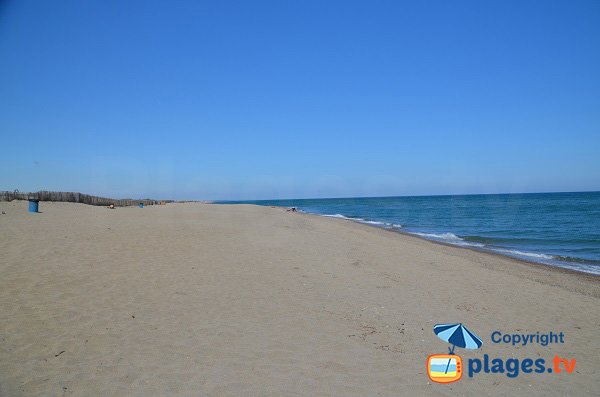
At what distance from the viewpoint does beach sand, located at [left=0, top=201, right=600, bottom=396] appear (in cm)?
414

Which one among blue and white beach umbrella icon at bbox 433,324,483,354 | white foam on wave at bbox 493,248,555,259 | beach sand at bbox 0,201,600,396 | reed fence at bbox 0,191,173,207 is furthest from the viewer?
reed fence at bbox 0,191,173,207

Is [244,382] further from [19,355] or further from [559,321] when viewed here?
[559,321]

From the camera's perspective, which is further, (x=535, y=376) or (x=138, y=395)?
(x=535, y=376)

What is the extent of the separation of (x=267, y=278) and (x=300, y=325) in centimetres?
282

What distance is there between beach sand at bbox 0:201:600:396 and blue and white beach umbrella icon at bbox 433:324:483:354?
159 millimetres

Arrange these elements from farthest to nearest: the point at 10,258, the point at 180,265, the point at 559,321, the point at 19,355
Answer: the point at 180,265 < the point at 10,258 < the point at 559,321 < the point at 19,355

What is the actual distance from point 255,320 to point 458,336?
10.6 ft

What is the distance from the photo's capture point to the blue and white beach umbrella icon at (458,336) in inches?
218

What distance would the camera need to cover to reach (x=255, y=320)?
5918mm

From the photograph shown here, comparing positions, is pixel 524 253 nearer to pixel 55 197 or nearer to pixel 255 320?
pixel 255 320

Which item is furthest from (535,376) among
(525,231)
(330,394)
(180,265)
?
(525,231)

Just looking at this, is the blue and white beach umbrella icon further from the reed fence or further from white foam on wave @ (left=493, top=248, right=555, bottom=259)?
the reed fence

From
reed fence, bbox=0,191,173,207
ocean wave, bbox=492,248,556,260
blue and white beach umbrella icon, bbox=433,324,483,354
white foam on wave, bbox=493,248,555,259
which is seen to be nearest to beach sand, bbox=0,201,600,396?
blue and white beach umbrella icon, bbox=433,324,483,354

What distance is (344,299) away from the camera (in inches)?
286
